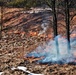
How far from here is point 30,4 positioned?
142 feet

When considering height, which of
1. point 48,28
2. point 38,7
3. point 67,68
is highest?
point 38,7

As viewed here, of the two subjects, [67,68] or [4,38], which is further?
[4,38]

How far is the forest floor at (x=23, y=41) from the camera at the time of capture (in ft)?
68.8

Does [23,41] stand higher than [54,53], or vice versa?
[23,41]

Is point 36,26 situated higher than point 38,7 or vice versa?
point 38,7

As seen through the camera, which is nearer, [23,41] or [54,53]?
[54,53]

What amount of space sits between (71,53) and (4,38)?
12.4m

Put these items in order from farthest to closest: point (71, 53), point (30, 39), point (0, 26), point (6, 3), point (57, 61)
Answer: point (6, 3)
point (0, 26)
point (30, 39)
point (71, 53)
point (57, 61)

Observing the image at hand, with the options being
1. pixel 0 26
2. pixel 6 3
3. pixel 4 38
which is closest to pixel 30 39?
pixel 4 38

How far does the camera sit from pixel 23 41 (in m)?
32.0

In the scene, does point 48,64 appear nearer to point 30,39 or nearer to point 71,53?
point 71,53

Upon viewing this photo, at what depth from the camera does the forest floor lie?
68.8ft

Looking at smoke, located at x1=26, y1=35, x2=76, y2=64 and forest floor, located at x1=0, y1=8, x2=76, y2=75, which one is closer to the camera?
forest floor, located at x1=0, y1=8, x2=76, y2=75

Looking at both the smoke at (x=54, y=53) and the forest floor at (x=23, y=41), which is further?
the smoke at (x=54, y=53)
